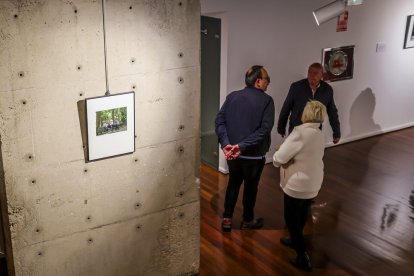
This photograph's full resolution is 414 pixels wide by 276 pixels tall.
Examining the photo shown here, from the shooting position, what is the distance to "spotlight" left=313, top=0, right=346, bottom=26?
675 cm

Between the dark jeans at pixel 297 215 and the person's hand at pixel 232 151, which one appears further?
the person's hand at pixel 232 151

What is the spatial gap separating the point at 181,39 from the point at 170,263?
1983mm

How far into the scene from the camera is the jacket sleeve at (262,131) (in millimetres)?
5506

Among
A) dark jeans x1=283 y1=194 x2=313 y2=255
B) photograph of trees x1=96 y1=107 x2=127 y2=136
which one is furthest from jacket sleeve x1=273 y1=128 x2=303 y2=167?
photograph of trees x1=96 y1=107 x2=127 y2=136

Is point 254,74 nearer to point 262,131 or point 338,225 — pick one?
point 262,131

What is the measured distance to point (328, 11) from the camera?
6.86 metres

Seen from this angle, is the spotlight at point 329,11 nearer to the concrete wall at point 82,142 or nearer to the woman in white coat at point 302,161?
the woman in white coat at point 302,161

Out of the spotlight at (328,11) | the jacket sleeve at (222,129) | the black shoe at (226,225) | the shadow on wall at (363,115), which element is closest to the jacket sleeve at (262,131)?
the jacket sleeve at (222,129)

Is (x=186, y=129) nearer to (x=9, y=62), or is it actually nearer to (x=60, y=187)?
(x=60, y=187)

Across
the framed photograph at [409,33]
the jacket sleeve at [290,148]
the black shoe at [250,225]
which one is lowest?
the black shoe at [250,225]

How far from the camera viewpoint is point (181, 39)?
445cm

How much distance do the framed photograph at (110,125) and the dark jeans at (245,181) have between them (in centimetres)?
154

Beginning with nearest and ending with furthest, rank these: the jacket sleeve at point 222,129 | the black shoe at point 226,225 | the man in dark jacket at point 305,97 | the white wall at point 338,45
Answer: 1. the jacket sleeve at point 222,129
2. the black shoe at point 226,225
3. the man in dark jacket at point 305,97
4. the white wall at point 338,45

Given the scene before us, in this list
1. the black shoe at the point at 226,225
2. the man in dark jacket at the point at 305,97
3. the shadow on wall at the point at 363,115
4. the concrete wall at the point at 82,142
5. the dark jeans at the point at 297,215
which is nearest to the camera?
the concrete wall at the point at 82,142
